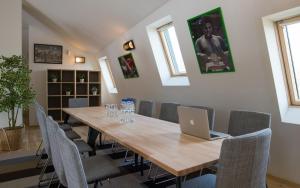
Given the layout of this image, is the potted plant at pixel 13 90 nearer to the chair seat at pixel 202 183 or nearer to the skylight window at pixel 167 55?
the skylight window at pixel 167 55

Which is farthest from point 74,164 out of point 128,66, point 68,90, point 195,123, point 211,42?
point 68,90

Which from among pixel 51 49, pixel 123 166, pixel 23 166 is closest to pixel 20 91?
pixel 23 166

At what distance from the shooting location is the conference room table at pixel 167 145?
1.40 m

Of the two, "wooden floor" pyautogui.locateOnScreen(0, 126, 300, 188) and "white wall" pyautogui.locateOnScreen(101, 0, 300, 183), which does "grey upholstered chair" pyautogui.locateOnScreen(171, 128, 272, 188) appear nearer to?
"white wall" pyautogui.locateOnScreen(101, 0, 300, 183)

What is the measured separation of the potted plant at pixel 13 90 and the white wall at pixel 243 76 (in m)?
2.42

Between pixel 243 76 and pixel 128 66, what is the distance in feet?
9.79

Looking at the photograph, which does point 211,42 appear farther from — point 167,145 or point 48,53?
point 48,53

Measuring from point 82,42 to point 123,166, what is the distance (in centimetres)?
420

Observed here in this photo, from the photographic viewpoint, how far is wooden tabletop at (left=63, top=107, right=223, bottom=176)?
4.61 feet

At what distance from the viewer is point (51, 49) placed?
6766 millimetres

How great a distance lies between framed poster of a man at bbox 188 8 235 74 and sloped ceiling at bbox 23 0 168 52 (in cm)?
71

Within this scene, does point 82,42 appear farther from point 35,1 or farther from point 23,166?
point 23,166

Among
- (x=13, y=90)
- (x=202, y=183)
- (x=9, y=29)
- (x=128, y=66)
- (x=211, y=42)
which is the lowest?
(x=202, y=183)

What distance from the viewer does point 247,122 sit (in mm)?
2326
